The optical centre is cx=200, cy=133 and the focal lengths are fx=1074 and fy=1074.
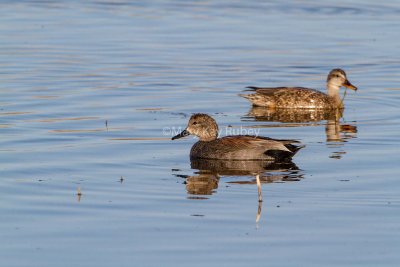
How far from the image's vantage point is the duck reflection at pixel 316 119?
14405mm

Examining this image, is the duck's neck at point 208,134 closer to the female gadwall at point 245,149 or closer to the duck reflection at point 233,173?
the female gadwall at point 245,149

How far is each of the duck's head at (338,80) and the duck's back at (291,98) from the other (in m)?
0.34

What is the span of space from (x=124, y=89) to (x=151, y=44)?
18.1 feet

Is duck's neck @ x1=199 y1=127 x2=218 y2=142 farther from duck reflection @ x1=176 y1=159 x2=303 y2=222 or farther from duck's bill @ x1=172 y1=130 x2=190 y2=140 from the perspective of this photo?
duck reflection @ x1=176 y1=159 x2=303 y2=222

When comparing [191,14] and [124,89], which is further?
[191,14]

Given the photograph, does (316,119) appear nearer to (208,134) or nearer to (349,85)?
(349,85)

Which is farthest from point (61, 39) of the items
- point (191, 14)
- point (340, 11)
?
point (340, 11)

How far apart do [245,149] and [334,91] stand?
596 cm

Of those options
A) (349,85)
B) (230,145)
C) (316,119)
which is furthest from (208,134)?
(349,85)

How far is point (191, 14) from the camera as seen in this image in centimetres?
2900

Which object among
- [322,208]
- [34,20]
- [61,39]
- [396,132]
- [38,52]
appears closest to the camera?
[322,208]

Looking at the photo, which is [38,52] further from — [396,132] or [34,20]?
[396,132]

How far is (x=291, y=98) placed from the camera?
17.9m

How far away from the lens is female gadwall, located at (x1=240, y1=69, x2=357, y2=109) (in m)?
17.8
